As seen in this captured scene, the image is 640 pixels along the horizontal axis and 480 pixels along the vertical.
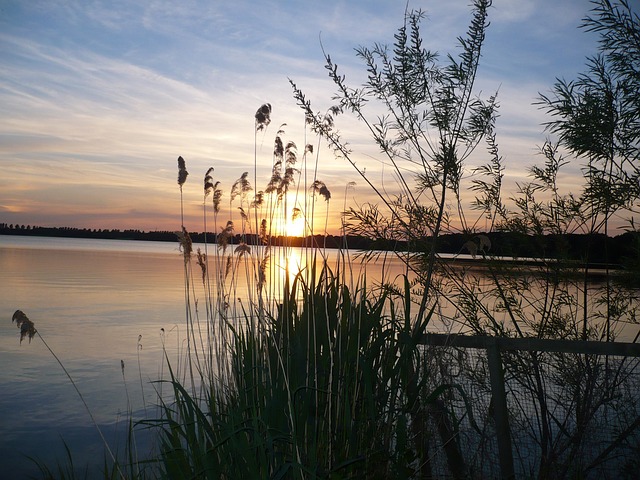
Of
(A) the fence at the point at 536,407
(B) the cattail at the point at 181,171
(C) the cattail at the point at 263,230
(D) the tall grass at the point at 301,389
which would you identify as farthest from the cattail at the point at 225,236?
(A) the fence at the point at 536,407

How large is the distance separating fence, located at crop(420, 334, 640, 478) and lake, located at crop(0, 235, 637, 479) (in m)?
0.41

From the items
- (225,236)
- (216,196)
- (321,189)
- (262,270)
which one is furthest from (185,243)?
(321,189)

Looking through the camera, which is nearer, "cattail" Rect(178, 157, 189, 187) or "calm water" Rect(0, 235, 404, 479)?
"cattail" Rect(178, 157, 189, 187)

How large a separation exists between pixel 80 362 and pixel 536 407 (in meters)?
7.67

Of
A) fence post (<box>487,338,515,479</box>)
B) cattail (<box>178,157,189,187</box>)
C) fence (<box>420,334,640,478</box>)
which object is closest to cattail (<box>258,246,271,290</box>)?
cattail (<box>178,157,189,187</box>)

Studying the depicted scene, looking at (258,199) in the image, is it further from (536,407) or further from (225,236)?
(536,407)

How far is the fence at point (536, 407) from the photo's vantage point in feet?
12.9

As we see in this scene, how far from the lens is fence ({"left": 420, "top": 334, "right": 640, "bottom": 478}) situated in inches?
155

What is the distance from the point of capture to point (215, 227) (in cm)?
428

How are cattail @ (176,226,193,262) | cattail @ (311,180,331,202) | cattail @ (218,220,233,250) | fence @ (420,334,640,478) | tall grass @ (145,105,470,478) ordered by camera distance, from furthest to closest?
fence @ (420,334,640,478) → cattail @ (218,220,233,250) → cattail @ (176,226,193,262) → cattail @ (311,180,331,202) → tall grass @ (145,105,470,478)

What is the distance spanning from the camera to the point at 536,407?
463cm

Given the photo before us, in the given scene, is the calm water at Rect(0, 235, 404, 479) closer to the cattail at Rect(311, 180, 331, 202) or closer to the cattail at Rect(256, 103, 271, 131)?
the cattail at Rect(311, 180, 331, 202)

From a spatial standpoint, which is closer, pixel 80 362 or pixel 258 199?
pixel 258 199

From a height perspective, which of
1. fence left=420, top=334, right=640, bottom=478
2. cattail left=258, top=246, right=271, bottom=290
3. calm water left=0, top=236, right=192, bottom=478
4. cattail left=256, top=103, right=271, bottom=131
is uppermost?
cattail left=256, top=103, right=271, bottom=131
